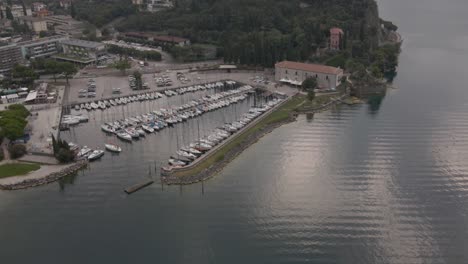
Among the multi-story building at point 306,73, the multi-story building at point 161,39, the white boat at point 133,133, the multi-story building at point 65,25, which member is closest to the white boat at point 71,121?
the white boat at point 133,133

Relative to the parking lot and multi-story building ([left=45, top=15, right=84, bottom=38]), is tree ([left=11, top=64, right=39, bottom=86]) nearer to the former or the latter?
the parking lot

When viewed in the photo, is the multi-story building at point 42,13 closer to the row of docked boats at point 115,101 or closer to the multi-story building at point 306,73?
the row of docked boats at point 115,101

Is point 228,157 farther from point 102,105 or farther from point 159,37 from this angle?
point 159,37

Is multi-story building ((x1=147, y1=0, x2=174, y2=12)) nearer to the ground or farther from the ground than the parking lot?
farther from the ground

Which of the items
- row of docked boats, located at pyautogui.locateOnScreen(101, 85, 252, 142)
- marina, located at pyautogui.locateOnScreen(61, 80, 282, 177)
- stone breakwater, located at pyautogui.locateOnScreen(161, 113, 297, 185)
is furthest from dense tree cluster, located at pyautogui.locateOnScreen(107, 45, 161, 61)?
stone breakwater, located at pyautogui.locateOnScreen(161, 113, 297, 185)

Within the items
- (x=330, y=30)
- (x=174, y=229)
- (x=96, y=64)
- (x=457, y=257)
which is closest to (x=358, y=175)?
(x=457, y=257)

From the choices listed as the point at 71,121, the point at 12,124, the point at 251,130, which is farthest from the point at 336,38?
the point at 12,124

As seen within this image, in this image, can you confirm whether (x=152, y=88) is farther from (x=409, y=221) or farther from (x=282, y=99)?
(x=409, y=221)
